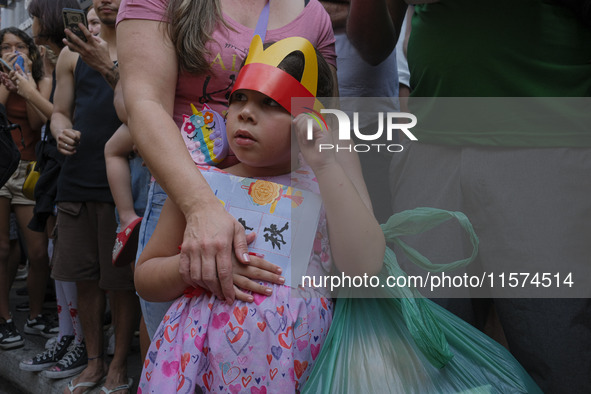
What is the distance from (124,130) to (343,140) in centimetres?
138

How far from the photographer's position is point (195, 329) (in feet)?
3.70

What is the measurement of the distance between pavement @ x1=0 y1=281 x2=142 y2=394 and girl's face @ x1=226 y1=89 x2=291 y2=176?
6.57ft

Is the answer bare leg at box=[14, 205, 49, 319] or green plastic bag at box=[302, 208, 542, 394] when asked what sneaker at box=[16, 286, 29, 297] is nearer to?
bare leg at box=[14, 205, 49, 319]

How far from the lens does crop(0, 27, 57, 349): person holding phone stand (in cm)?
362

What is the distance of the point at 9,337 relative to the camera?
11.4 feet

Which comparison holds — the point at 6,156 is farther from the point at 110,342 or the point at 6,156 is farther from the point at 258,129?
the point at 258,129

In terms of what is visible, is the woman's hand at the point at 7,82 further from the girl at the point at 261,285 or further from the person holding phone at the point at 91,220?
the girl at the point at 261,285

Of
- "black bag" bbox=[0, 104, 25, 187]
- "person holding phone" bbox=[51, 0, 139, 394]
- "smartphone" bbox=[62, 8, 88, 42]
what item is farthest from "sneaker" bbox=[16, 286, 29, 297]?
"smartphone" bbox=[62, 8, 88, 42]

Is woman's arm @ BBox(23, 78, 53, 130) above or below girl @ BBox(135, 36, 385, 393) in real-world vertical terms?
above

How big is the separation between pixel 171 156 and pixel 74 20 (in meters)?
1.65

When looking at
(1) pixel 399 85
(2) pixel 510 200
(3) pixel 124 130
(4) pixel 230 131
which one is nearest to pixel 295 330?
(4) pixel 230 131

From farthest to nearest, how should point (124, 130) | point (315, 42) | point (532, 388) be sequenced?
point (124, 130) → point (315, 42) → point (532, 388)

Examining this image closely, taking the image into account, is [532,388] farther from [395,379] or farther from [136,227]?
[136,227]

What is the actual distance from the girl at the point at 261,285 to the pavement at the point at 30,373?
1.80 m
